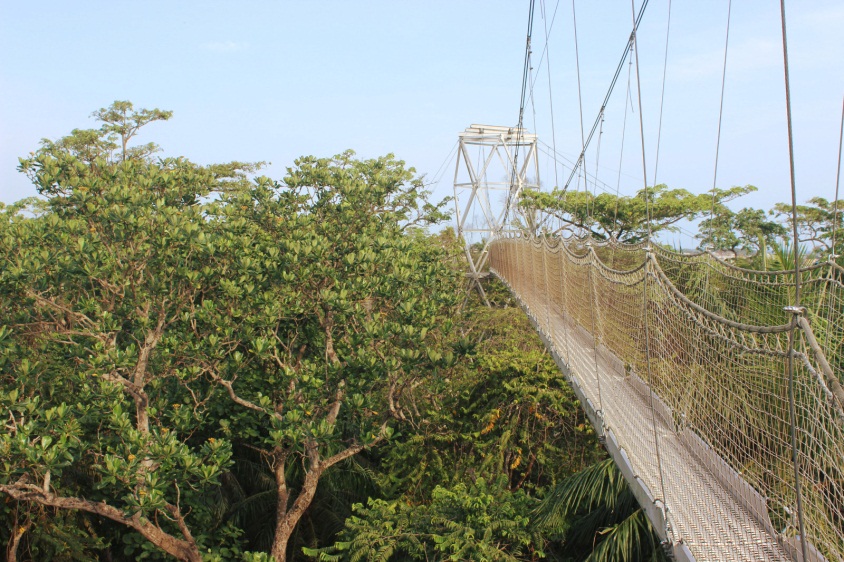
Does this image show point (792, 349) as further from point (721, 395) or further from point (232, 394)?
point (232, 394)

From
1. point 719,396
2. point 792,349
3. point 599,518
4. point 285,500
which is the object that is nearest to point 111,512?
point 285,500

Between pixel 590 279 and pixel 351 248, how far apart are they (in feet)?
9.17

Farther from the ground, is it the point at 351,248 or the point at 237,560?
the point at 351,248

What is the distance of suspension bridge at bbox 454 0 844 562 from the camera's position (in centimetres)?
213

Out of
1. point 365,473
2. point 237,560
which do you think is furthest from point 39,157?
point 365,473

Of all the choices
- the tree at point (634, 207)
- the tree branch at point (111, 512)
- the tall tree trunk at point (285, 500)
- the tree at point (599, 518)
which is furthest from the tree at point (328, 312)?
the tree at point (634, 207)

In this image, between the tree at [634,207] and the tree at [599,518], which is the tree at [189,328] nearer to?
the tree at [599,518]

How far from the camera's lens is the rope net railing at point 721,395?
7.13 ft

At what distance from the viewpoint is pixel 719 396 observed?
2773 mm

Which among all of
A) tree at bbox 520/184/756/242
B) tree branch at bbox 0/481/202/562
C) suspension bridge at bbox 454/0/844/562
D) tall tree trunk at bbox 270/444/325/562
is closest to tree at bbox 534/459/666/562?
suspension bridge at bbox 454/0/844/562

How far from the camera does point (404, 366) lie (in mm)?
5871

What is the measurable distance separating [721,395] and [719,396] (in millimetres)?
24

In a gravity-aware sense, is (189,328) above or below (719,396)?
below

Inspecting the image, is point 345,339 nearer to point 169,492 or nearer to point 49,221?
point 169,492
